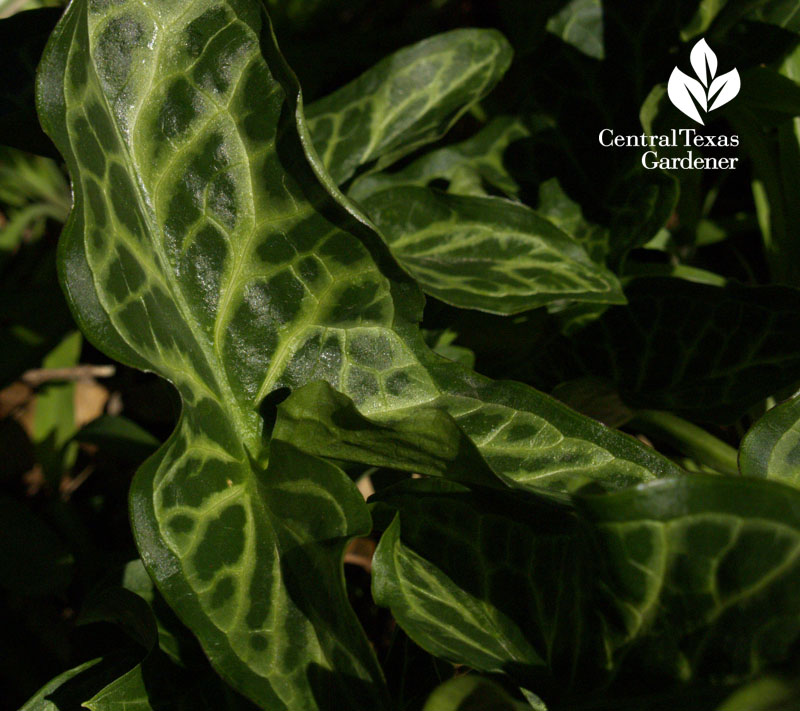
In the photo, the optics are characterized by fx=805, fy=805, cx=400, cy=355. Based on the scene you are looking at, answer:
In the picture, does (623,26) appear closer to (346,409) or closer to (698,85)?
(698,85)

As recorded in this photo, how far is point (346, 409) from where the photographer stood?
23.8 inches

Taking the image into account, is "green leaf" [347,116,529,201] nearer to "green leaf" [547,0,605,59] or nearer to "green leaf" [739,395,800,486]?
"green leaf" [547,0,605,59]

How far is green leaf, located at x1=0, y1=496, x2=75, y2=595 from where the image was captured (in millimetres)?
1067

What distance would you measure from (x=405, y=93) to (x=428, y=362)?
1.48ft

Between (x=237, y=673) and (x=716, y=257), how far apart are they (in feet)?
3.62

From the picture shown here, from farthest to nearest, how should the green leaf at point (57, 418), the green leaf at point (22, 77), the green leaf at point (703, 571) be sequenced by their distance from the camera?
the green leaf at point (57, 418)
the green leaf at point (22, 77)
the green leaf at point (703, 571)

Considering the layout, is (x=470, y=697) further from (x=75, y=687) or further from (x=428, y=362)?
(x=75, y=687)

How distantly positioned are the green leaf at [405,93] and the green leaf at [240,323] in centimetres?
35

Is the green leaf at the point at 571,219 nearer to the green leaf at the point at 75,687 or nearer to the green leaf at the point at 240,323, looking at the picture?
the green leaf at the point at 240,323

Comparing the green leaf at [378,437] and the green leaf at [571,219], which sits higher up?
the green leaf at [378,437]

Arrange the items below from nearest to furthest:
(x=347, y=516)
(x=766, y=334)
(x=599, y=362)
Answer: (x=347, y=516) → (x=766, y=334) → (x=599, y=362)

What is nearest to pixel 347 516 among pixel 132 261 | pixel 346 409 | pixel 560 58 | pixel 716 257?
pixel 346 409

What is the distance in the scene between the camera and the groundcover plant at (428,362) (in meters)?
0.57

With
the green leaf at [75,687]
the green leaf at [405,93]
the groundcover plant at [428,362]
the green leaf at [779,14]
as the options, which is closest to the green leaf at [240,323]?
the groundcover plant at [428,362]
